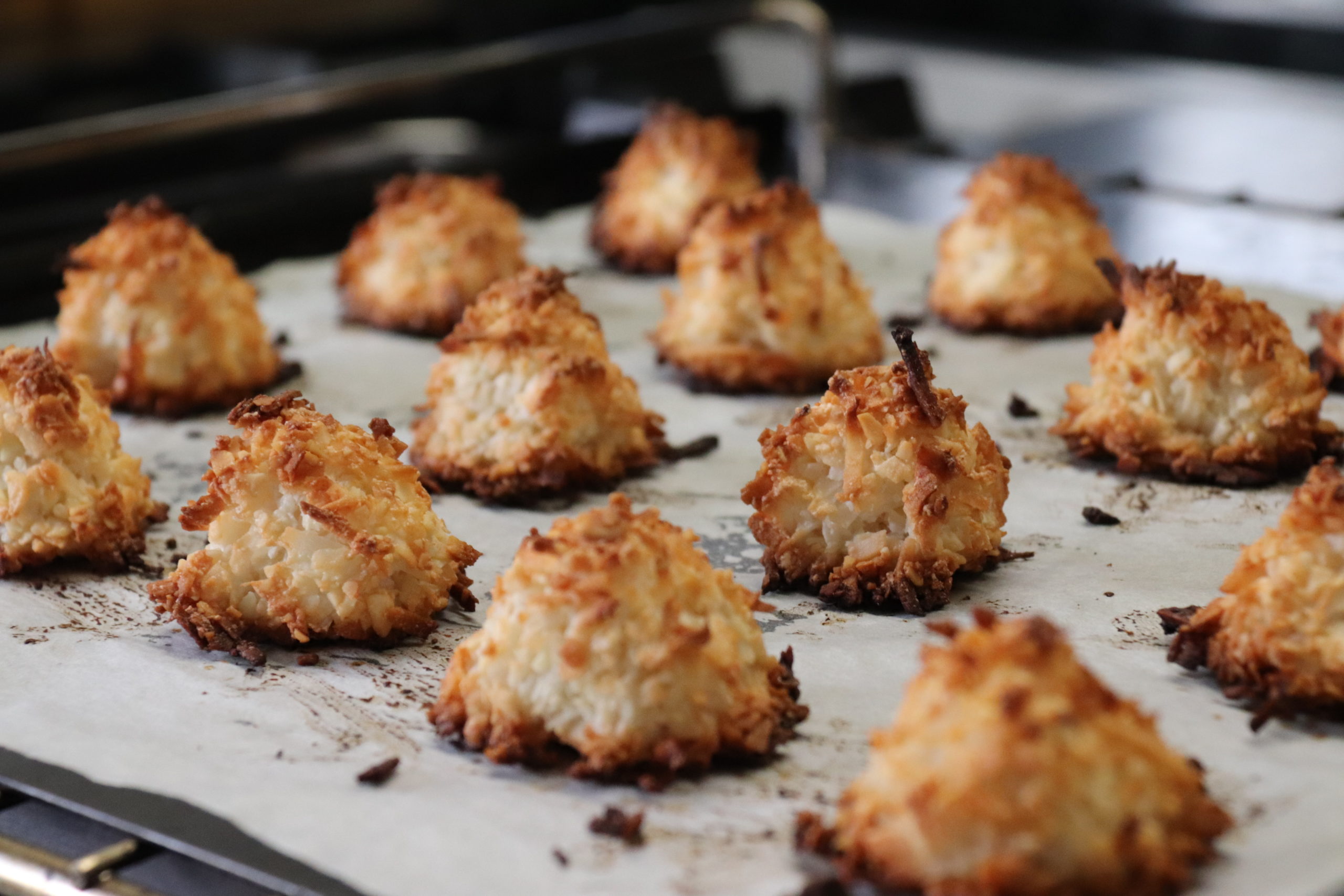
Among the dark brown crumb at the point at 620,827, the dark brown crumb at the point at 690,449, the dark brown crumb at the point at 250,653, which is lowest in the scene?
the dark brown crumb at the point at 690,449

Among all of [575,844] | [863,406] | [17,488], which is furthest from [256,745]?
[863,406]

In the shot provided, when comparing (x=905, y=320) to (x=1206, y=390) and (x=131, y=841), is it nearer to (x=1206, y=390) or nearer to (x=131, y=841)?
(x=1206, y=390)

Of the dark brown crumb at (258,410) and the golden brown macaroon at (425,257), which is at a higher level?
the dark brown crumb at (258,410)

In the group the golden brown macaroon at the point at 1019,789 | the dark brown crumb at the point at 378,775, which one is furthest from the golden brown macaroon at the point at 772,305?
the golden brown macaroon at the point at 1019,789

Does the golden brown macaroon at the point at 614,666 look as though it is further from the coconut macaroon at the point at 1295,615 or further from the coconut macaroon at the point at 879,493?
the coconut macaroon at the point at 1295,615

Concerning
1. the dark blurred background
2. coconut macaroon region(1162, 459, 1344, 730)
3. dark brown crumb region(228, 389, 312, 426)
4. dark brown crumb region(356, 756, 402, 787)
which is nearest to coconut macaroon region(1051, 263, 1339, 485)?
coconut macaroon region(1162, 459, 1344, 730)

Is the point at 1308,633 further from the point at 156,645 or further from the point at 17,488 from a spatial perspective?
the point at 17,488

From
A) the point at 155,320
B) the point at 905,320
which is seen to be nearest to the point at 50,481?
the point at 155,320
